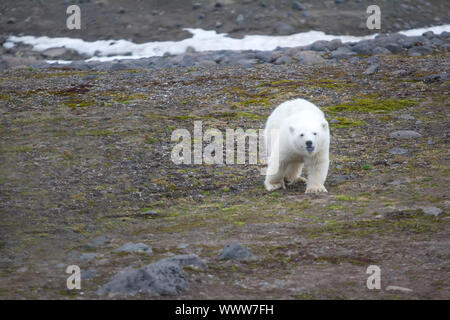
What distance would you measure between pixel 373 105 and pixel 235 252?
9931mm

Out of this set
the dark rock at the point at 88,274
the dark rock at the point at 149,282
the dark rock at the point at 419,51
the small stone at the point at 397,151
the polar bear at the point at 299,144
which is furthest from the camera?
the dark rock at the point at 419,51

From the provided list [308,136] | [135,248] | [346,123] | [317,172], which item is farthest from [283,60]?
[135,248]

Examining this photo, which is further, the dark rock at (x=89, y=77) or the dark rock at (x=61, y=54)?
the dark rock at (x=61, y=54)

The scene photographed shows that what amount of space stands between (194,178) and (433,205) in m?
4.49

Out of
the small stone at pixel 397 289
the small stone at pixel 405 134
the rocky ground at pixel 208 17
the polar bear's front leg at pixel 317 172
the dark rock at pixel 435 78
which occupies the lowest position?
the small stone at pixel 397 289

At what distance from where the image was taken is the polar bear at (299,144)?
9.23 meters

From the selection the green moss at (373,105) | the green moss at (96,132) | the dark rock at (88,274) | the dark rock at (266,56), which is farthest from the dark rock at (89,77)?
the dark rock at (88,274)

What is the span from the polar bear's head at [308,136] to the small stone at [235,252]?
282 centimetres

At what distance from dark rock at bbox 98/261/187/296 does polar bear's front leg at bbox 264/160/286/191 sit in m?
4.48

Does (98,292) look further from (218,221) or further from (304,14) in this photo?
(304,14)

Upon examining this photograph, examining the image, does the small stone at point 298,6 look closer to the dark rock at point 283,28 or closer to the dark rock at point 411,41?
the dark rock at point 283,28

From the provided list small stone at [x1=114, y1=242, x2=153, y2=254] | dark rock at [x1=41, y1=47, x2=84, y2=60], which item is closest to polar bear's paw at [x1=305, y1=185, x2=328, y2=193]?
small stone at [x1=114, y1=242, x2=153, y2=254]

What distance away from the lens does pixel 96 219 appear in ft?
28.2
